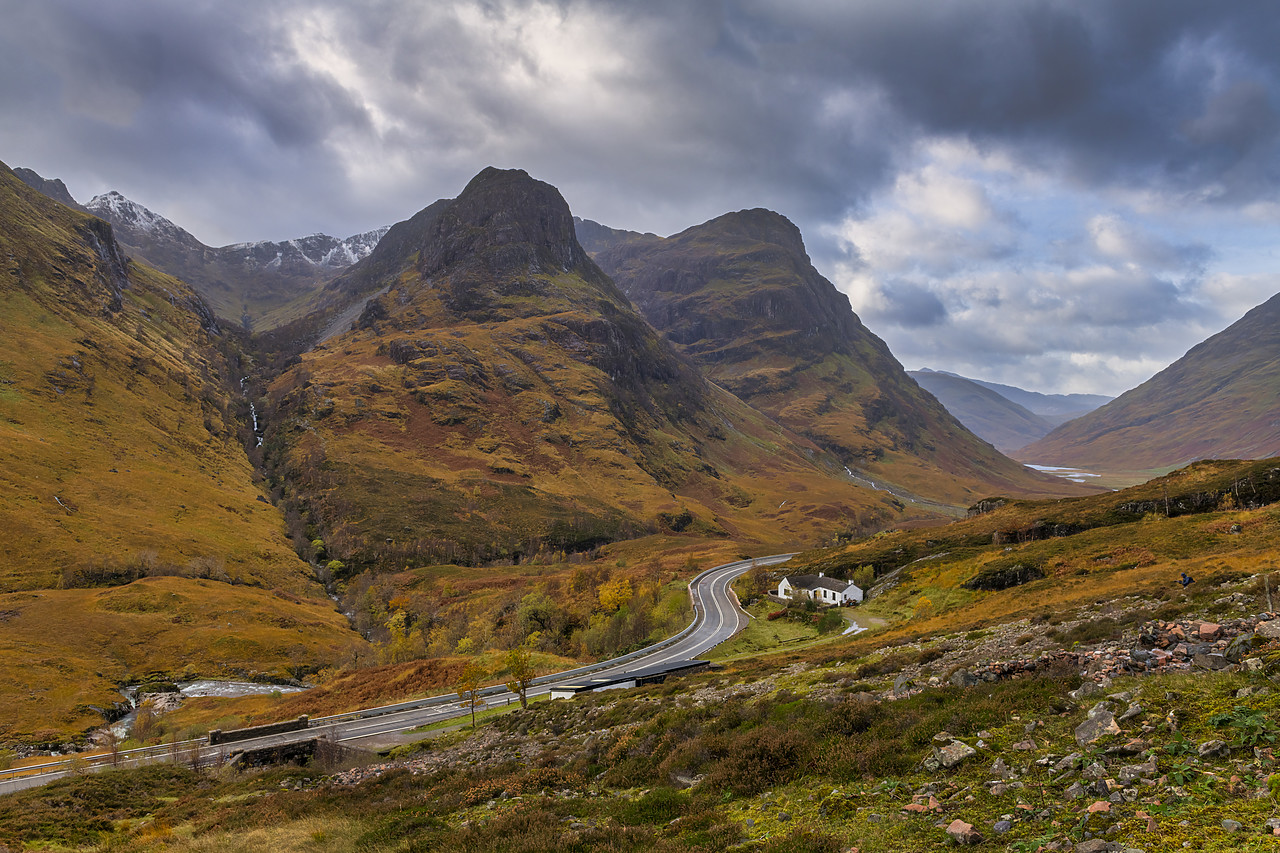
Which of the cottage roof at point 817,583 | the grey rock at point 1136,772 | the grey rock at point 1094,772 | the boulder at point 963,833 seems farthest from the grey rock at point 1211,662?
the cottage roof at point 817,583

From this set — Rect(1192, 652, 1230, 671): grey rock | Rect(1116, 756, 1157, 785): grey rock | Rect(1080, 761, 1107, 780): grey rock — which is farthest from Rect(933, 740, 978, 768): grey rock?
Rect(1192, 652, 1230, 671): grey rock

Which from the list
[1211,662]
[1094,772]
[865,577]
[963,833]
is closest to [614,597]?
[865,577]

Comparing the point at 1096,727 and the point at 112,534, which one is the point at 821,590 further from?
the point at 112,534

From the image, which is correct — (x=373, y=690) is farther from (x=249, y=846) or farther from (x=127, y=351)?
(x=127, y=351)

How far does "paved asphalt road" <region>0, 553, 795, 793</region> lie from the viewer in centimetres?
3900

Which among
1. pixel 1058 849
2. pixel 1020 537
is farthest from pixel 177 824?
pixel 1020 537

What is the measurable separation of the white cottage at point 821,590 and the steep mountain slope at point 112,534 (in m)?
69.3

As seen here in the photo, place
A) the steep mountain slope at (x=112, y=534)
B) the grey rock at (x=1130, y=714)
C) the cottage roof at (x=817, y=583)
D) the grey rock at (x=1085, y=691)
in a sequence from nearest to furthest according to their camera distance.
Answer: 1. the grey rock at (x=1130, y=714)
2. the grey rock at (x=1085, y=691)
3. the steep mountain slope at (x=112, y=534)
4. the cottage roof at (x=817, y=583)

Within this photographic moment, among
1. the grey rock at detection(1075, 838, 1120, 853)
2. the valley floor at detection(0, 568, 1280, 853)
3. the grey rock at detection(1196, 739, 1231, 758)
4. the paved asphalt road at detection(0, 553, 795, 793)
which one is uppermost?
the grey rock at detection(1196, 739, 1231, 758)

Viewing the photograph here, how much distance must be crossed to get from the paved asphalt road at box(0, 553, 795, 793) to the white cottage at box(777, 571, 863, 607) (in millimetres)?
7649

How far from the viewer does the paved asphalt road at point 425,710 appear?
39000 mm

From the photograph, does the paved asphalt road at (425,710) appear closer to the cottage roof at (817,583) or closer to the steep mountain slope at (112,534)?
the cottage roof at (817,583)

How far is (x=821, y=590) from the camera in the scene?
2997 inches

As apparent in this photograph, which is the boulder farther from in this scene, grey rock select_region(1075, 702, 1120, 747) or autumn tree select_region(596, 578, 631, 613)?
autumn tree select_region(596, 578, 631, 613)
